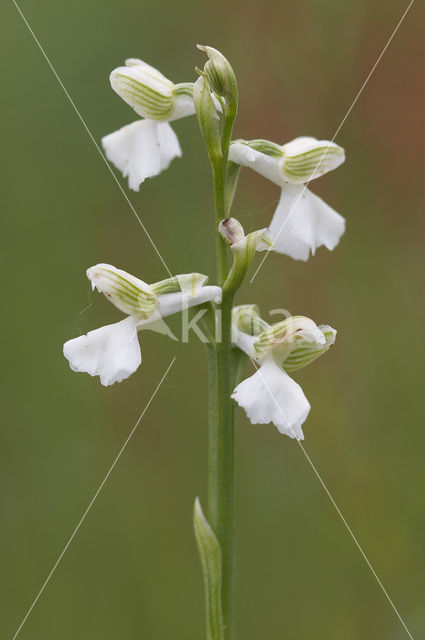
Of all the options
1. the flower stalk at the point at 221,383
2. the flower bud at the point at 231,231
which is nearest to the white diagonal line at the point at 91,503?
the flower stalk at the point at 221,383

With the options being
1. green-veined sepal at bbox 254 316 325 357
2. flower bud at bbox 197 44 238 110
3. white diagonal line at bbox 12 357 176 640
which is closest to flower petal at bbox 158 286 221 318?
green-veined sepal at bbox 254 316 325 357

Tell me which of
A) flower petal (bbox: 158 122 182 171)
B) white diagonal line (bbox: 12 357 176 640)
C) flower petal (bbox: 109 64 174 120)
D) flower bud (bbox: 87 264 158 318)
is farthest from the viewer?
white diagonal line (bbox: 12 357 176 640)

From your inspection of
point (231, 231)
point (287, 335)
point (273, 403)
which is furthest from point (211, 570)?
point (231, 231)

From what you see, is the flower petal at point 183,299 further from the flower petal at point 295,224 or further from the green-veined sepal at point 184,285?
the flower petal at point 295,224

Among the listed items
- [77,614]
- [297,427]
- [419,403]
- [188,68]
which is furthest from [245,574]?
[188,68]

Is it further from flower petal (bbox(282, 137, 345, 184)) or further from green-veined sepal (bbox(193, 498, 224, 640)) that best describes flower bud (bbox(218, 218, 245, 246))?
green-veined sepal (bbox(193, 498, 224, 640))

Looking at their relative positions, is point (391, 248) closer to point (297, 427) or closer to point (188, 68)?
point (188, 68)

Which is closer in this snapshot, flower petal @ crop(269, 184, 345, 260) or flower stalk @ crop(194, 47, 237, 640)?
flower stalk @ crop(194, 47, 237, 640)
